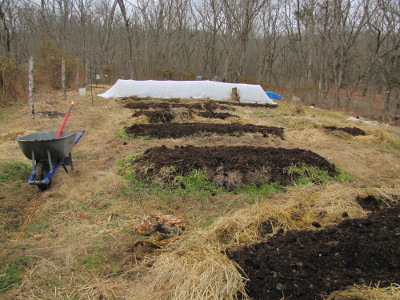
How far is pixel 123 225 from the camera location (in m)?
3.33

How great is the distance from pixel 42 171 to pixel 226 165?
2.85 m

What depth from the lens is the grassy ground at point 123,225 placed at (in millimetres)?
2256

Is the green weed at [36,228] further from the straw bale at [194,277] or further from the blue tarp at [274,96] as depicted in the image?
the blue tarp at [274,96]

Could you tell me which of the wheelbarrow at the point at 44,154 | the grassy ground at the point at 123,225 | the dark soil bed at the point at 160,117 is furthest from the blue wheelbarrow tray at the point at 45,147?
the dark soil bed at the point at 160,117

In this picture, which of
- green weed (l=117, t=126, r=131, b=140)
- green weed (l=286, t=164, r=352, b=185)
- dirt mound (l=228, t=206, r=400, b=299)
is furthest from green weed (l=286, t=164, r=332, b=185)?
green weed (l=117, t=126, r=131, b=140)

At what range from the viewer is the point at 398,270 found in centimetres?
221

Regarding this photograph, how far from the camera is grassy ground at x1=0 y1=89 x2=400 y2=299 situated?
226 cm

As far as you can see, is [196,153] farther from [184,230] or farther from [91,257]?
[91,257]

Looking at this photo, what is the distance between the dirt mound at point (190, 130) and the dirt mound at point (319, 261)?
538 centimetres

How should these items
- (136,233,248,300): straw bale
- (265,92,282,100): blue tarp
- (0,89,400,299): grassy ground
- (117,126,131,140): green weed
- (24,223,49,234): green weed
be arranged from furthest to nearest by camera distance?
(265,92,282,100): blue tarp → (117,126,131,140): green weed → (24,223,49,234): green weed → (0,89,400,299): grassy ground → (136,233,248,300): straw bale

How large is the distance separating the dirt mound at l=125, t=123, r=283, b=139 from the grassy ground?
151cm

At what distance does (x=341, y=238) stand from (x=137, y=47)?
36724 mm

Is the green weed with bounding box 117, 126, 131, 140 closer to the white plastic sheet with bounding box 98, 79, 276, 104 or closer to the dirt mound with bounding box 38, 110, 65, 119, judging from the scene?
the dirt mound with bounding box 38, 110, 65, 119

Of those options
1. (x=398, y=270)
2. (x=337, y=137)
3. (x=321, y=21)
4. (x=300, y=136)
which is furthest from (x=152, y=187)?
(x=321, y=21)
